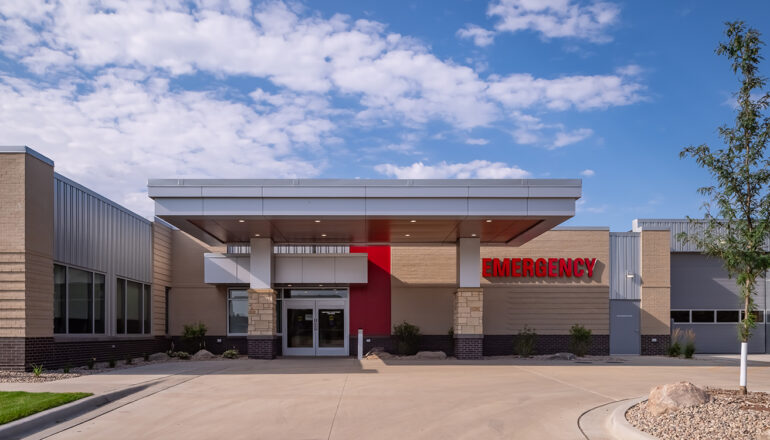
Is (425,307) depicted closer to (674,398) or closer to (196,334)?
(196,334)

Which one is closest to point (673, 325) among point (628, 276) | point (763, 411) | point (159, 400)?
point (628, 276)

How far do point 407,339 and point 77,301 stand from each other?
12178mm

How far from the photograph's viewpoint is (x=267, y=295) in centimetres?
2409

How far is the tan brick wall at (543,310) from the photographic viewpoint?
27859mm

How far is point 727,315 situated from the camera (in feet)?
98.1

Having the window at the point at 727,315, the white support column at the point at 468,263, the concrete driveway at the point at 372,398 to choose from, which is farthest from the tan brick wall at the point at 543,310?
the concrete driveway at the point at 372,398

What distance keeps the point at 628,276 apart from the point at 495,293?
18.3ft

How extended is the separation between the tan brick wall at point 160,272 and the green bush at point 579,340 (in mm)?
16302

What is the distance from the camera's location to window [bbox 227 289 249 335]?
28.2m

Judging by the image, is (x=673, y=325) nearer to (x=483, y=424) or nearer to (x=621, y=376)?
(x=621, y=376)

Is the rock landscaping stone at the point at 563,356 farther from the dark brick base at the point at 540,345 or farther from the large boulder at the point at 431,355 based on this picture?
the large boulder at the point at 431,355

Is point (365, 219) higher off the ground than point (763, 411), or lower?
higher

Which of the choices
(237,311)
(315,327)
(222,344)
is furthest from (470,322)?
(222,344)

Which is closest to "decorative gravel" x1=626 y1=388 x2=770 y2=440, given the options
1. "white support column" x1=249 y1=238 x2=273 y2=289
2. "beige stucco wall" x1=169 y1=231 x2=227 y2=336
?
"white support column" x1=249 y1=238 x2=273 y2=289
